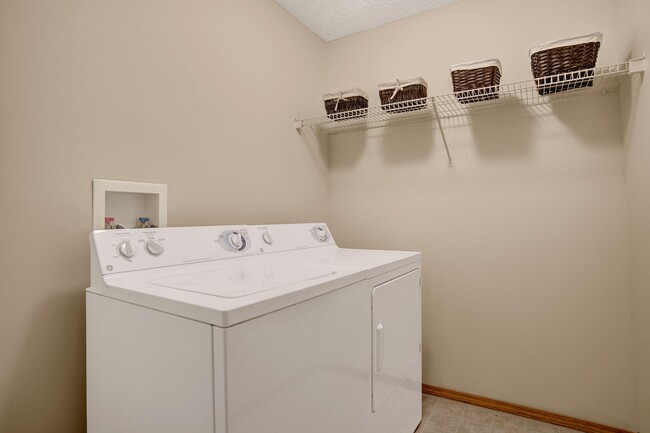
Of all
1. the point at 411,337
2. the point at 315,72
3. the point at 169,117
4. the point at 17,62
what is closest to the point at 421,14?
the point at 315,72

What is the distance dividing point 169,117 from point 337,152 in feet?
4.37

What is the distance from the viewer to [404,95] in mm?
2014

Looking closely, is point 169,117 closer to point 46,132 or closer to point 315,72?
point 46,132

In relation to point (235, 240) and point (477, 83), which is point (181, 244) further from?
point (477, 83)

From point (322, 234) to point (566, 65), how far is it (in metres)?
1.44

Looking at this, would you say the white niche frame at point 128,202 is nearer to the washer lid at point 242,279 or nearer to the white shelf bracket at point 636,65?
the washer lid at point 242,279

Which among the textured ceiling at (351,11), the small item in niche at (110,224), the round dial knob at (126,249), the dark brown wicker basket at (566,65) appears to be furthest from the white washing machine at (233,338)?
the textured ceiling at (351,11)

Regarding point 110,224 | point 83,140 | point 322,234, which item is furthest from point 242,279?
point 322,234

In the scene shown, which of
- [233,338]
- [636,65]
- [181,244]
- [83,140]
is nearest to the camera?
[233,338]

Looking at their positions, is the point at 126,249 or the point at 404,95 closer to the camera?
the point at 126,249

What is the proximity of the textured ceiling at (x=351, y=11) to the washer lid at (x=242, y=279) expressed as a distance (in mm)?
1701

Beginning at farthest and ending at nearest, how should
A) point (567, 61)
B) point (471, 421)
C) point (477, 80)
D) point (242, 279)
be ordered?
1. point (471, 421)
2. point (477, 80)
3. point (567, 61)
4. point (242, 279)

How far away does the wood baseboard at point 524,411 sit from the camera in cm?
179

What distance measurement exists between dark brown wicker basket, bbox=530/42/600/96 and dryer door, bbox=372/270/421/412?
3.63 ft
